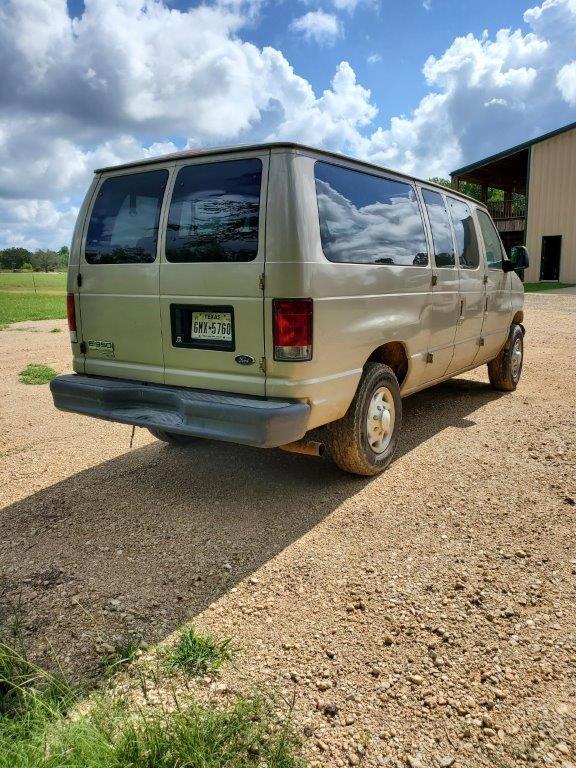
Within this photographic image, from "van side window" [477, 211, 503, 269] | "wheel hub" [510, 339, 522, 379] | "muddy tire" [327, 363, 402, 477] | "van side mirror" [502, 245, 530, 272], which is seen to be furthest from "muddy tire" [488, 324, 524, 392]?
"muddy tire" [327, 363, 402, 477]

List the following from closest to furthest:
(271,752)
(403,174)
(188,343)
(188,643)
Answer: (271,752)
(188,643)
(188,343)
(403,174)

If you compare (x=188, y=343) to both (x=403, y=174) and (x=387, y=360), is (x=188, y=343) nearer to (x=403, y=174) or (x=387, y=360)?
(x=387, y=360)

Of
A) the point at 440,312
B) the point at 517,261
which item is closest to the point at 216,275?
the point at 440,312

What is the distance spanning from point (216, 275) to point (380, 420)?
1.71 meters

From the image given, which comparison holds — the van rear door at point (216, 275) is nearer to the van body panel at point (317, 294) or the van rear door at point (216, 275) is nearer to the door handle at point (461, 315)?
the van body panel at point (317, 294)

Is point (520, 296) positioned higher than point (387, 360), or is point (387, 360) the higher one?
point (520, 296)

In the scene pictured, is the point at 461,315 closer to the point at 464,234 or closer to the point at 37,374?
the point at 464,234

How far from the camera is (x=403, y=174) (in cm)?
482

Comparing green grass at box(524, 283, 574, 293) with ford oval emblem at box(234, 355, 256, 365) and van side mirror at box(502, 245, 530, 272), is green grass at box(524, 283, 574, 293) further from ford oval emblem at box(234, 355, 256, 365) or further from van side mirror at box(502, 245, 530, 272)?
ford oval emblem at box(234, 355, 256, 365)

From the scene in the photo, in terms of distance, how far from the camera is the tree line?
291 feet

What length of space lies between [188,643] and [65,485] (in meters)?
2.37

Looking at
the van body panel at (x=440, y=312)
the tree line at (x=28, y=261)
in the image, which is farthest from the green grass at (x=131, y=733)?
the tree line at (x=28, y=261)

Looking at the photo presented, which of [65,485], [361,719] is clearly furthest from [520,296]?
[361,719]

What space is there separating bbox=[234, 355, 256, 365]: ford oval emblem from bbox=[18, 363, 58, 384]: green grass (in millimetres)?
5400
